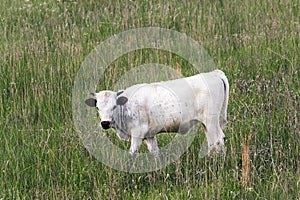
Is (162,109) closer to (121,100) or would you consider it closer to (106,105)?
(121,100)

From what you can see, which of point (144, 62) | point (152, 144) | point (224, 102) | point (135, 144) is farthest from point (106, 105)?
point (144, 62)

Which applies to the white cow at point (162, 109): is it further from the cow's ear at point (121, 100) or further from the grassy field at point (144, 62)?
the grassy field at point (144, 62)

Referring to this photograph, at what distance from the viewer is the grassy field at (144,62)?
4.15m

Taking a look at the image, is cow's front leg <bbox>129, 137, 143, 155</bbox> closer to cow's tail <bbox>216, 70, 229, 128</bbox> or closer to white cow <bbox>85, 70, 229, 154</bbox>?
white cow <bbox>85, 70, 229, 154</bbox>

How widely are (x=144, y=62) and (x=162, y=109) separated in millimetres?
1937

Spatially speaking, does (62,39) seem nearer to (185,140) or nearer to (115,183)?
(185,140)

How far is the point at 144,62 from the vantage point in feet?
21.3

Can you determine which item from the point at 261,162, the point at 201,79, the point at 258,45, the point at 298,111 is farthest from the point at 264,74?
the point at 261,162

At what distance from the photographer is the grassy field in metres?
4.15

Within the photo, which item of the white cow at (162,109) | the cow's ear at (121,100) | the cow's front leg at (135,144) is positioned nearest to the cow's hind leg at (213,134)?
the white cow at (162,109)

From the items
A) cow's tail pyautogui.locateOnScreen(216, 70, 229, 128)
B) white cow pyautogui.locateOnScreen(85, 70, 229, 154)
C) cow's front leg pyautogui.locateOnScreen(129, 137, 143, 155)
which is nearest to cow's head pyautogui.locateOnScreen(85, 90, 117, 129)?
white cow pyautogui.locateOnScreen(85, 70, 229, 154)

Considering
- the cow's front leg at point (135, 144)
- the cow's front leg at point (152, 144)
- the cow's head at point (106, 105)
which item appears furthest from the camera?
the cow's front leg at point (152, 144)

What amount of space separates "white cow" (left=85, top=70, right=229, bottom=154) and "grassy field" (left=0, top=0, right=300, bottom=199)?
201 mm

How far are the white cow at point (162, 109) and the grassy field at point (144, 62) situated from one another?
201 millimetres
